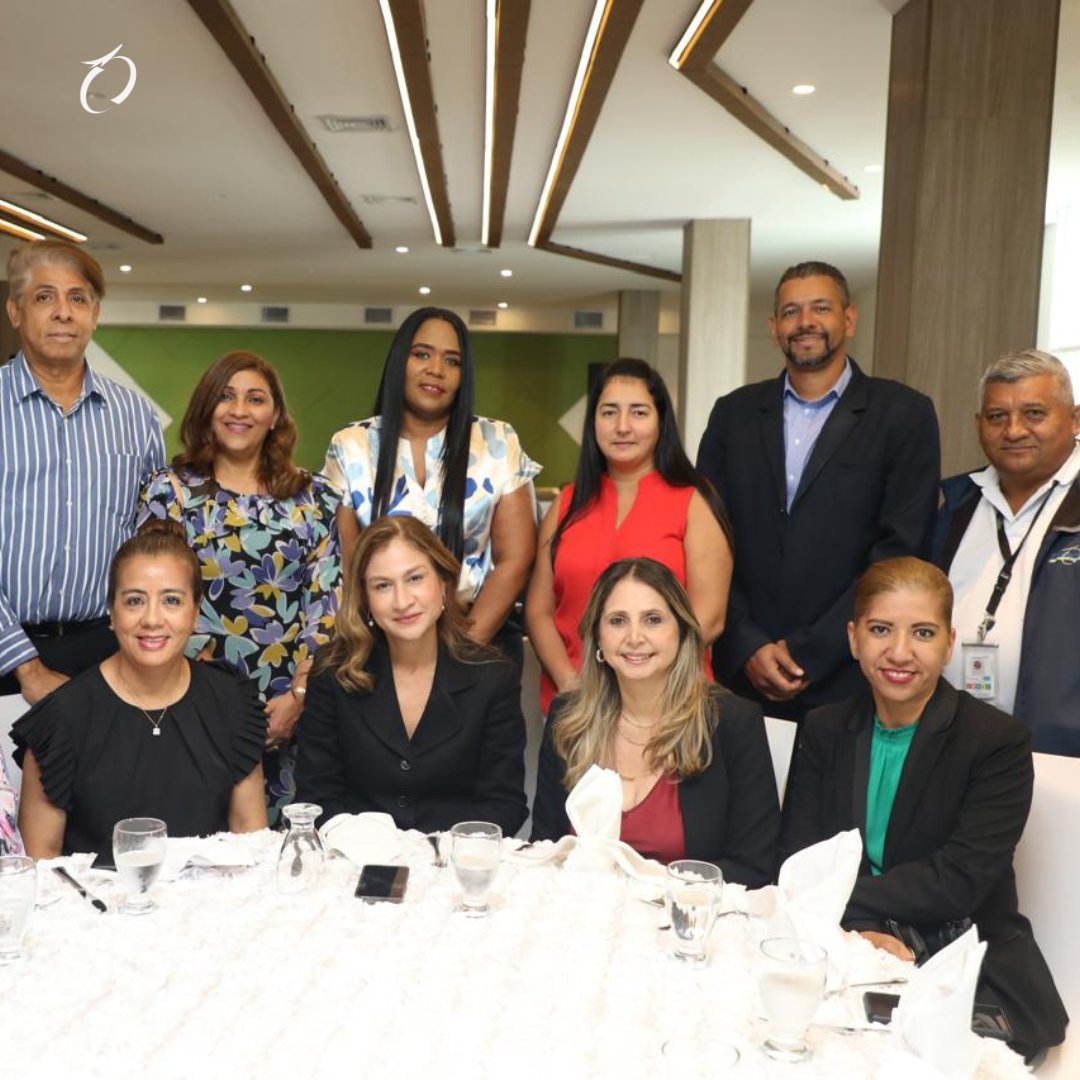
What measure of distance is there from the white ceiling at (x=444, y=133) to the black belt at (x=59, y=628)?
11.8 feet

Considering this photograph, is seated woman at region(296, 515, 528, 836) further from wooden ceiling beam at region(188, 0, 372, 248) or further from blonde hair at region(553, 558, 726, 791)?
wooden ceiling beam at region(188, 0, 372, 248)

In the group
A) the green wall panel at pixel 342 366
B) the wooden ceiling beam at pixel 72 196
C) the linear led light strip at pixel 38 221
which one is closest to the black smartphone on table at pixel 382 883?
the wooden ceiling beam at pixel 72 196

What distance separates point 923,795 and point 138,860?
4.86ft

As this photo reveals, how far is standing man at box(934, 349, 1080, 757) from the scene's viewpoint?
2.64 m

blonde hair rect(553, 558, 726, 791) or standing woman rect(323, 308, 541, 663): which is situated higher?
standing woman rect(323, 308, 541, 663)

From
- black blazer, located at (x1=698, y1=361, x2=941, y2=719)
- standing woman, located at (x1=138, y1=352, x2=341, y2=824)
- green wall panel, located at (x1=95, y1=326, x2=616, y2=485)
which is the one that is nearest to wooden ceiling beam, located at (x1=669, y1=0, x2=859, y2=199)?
black blazer, located at (x1=698, y1=361, x2=941, y2=719)

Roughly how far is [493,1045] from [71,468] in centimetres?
209

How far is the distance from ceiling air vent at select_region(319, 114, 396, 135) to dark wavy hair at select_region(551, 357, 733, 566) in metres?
4.71

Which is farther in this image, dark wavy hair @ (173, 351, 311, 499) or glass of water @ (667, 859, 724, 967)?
dark wavy hair @ (173, 351, 311, 499)

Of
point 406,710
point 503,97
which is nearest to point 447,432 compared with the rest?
point 406,710

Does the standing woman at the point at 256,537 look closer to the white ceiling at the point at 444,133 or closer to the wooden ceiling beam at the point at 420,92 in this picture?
the wooden ceiling beam at the point at 420,92

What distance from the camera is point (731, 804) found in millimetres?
2344

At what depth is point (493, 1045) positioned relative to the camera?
4.33 feet
